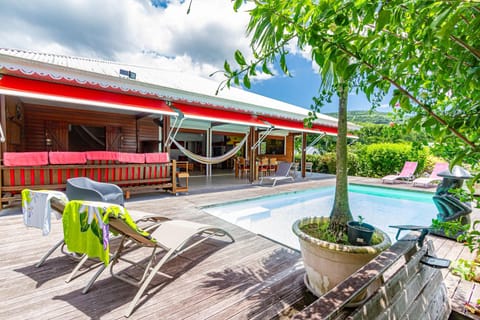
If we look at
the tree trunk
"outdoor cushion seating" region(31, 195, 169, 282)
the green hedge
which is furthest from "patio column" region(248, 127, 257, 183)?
the green hedge

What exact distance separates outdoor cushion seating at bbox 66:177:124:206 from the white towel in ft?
2.78

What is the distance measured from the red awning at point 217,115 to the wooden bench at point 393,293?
572 centimetres

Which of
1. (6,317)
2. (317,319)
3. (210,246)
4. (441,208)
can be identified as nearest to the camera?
(317,319)

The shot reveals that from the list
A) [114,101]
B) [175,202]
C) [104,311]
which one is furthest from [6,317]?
[114,101]

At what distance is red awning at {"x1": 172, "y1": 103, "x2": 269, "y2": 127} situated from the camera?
672 centimetres

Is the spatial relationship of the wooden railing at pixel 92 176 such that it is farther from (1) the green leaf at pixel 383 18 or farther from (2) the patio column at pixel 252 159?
(1) the green leaf at pixel 383 18

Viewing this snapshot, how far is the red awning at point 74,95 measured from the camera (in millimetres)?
4375

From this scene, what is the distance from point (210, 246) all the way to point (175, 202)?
2760 millimetres

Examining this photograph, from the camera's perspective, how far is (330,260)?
207 cm

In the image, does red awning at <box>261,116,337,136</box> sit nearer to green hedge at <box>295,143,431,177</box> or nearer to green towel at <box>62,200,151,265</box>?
green hedge at <box>295,143,431,177</box>

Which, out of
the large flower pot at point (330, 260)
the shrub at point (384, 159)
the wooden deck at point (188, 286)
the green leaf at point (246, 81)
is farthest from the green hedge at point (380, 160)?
the green leaf at point (246, 81)

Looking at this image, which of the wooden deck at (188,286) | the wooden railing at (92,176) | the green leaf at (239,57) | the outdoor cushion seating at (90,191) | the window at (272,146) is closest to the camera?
the green leaf at (239,57)

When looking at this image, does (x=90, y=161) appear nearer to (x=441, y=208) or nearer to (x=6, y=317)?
(x=6, y=317)

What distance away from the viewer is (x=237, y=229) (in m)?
4.00
